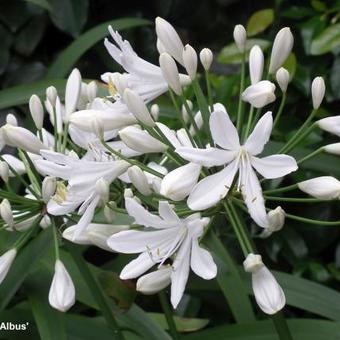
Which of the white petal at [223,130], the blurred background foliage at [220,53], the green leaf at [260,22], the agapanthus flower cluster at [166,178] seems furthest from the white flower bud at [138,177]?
the green leaf at [260,22]

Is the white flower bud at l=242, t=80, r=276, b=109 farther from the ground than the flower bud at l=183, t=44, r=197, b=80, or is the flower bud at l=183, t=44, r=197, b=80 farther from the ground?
the flower bud at l=183, t=44, r=197, b=80

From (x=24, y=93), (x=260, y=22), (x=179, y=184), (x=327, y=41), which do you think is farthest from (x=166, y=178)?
(x=260, y=22)

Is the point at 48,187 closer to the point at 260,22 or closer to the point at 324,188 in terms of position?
the point at 324,188

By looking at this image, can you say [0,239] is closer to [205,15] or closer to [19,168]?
[19,168]

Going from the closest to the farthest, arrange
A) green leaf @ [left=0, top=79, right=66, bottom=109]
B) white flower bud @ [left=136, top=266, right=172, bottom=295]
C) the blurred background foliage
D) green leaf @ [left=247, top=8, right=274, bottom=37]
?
white flower bud @ [left=136, top=266, right=172, bottom=295], green leaf @ [left=0, top=79, right=66, bottom=109], the blurred background foliage, green leaf @ [left=247, top=8, right=274, bottom=37]

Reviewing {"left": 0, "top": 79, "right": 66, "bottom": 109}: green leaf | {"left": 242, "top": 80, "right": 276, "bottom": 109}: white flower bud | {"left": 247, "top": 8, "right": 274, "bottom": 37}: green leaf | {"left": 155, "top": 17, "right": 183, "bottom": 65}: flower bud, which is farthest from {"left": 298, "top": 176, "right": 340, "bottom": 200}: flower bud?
{"left": 247, "top": 8, "right": 274, "bottom": 37}: green leaf

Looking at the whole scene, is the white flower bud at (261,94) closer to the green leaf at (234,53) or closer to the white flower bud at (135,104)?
the white flower bud at (135,104)

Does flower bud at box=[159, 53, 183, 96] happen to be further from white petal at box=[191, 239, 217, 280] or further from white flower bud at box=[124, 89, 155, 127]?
white petal at box=[191, 239, 217, 280]

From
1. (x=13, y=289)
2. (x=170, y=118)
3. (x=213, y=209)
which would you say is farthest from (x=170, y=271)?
(x=170, y=118)
